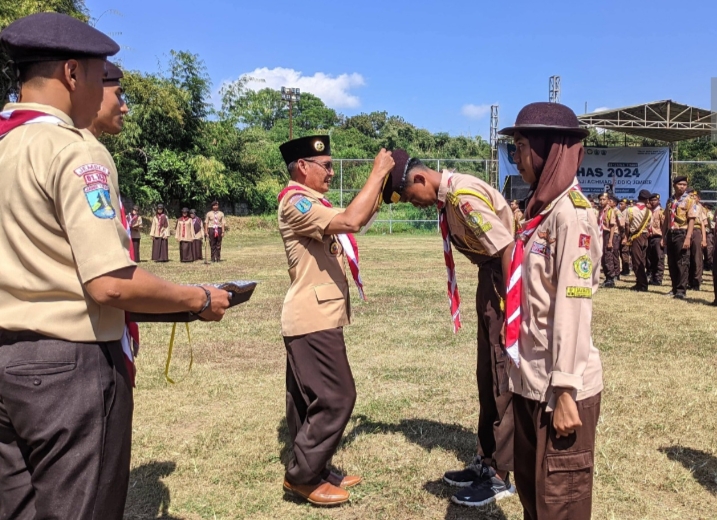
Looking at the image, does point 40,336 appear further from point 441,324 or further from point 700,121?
point 700,121

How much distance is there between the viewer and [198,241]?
1950cm

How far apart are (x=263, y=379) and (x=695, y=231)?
9696mm

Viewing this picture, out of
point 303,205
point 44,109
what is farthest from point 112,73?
point 303,205

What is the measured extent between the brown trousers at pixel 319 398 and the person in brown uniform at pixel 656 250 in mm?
11297

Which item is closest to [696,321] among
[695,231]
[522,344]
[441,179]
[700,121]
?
[695,231]

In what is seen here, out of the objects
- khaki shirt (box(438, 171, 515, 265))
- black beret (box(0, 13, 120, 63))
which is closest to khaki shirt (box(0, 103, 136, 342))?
black beret (box(0, 13, 120, 63))

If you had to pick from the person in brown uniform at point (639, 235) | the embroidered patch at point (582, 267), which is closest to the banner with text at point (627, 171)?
the person in brown uniform at point (639, 235)

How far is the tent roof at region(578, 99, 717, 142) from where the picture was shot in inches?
953

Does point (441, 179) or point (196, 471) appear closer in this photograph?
point (441, 179)

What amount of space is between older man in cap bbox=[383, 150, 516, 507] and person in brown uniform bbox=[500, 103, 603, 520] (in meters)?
0.84

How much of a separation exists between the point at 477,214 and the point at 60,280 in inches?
85.5

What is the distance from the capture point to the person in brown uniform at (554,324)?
7.24ft

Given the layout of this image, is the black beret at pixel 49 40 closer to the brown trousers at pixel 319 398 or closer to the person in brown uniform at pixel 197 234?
the brown trousers at pixel 319 398

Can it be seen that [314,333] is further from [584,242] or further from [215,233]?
[215,233]
